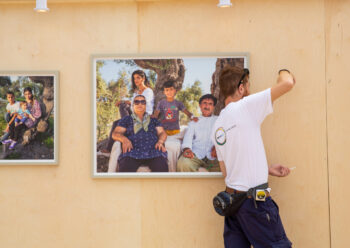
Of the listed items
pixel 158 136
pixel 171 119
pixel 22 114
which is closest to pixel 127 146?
pixel 158 136

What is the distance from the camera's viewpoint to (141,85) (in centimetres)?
380

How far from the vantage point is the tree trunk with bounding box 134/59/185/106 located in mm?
3777

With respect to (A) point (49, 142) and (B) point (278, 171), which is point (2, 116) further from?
(B) point (278, 171)

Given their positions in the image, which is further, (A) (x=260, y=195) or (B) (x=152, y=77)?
(B) (x=152, y=77)

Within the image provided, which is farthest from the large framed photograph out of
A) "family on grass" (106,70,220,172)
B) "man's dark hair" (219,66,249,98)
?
"man's dark hair" (219,66,249,98)

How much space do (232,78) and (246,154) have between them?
0.60 meters

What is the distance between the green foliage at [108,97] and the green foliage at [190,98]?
464mm

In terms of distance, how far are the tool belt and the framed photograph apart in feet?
4.86

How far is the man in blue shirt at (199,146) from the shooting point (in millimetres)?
3773

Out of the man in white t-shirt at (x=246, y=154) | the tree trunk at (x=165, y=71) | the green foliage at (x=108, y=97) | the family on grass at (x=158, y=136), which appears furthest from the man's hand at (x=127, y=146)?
the man in white t-shirt at (x=246, y=154)

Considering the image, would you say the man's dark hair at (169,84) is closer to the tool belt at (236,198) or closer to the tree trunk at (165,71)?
the tree trunk at (165,71)

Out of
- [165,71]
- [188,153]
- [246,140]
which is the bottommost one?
[188,153]

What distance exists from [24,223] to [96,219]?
2.06ft

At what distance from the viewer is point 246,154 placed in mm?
3279
